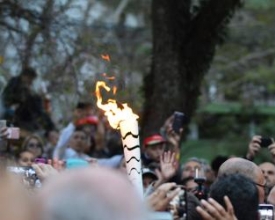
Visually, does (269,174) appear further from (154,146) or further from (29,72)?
(29,72)

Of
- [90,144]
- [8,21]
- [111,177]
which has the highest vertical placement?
[8,21]

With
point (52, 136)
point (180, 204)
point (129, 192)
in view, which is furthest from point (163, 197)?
point (52, 136)

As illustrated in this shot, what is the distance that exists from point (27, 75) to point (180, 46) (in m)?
2.04

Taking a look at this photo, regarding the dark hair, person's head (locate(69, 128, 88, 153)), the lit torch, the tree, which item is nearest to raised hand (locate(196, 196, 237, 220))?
the lit torch

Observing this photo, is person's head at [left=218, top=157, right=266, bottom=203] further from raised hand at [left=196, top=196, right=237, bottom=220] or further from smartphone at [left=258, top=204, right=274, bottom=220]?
raised hand at [left=196, top=196, right=237, bottom=220]

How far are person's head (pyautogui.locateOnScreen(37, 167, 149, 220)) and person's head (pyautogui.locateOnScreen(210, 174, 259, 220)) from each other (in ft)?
6.20

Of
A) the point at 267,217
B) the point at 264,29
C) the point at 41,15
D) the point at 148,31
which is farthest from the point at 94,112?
the point at 264,29

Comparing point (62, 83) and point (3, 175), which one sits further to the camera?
point (62, 83)

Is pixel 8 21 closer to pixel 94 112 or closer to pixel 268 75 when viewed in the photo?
pixel 94 112

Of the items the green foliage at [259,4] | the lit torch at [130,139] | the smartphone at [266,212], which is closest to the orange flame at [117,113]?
the lit torch at [130,139]

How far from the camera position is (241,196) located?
16.4 ft

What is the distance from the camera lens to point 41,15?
12.2 metres

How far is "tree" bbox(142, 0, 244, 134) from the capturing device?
1217 cm

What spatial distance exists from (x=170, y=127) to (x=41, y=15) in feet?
9.07
